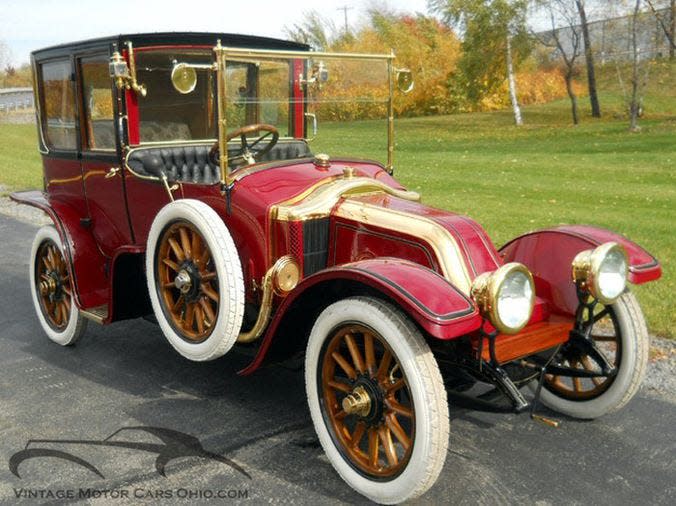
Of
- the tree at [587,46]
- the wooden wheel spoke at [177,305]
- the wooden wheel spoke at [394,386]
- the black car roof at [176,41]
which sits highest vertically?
the tree at [587,46]

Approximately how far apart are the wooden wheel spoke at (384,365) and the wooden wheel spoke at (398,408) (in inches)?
4.3

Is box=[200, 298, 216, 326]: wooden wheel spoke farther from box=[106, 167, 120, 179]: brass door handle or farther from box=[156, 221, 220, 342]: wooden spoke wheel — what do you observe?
box=[106, 167, 120, 179]: brass door handle

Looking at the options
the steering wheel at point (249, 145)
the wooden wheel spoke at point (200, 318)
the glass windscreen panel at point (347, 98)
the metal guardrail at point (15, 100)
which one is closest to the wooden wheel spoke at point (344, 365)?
the wooden wheel spoke at point (200, 318)

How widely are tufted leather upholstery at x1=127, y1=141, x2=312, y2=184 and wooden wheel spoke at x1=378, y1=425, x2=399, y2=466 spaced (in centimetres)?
190

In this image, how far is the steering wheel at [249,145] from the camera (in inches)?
153

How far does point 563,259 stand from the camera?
11.5 ft

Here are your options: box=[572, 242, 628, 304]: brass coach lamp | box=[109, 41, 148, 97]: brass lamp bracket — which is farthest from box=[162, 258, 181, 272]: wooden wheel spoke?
box=[572, 242, 628, 304]: brass coach lamp

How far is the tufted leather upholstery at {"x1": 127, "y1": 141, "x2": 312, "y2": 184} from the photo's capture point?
161 inches

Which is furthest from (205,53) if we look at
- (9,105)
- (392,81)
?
(9,105)

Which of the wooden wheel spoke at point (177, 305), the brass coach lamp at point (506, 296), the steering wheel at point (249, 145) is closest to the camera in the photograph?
the brass coach lamp at point (506, 296)

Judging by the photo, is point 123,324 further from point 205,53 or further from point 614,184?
point 614,184

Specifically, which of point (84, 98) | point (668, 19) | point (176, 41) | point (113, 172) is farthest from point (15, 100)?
point (176, 41)

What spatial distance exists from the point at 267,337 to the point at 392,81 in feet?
6.03

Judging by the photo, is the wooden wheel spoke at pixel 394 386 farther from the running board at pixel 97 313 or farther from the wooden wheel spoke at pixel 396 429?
the running board at pixel 97 313
